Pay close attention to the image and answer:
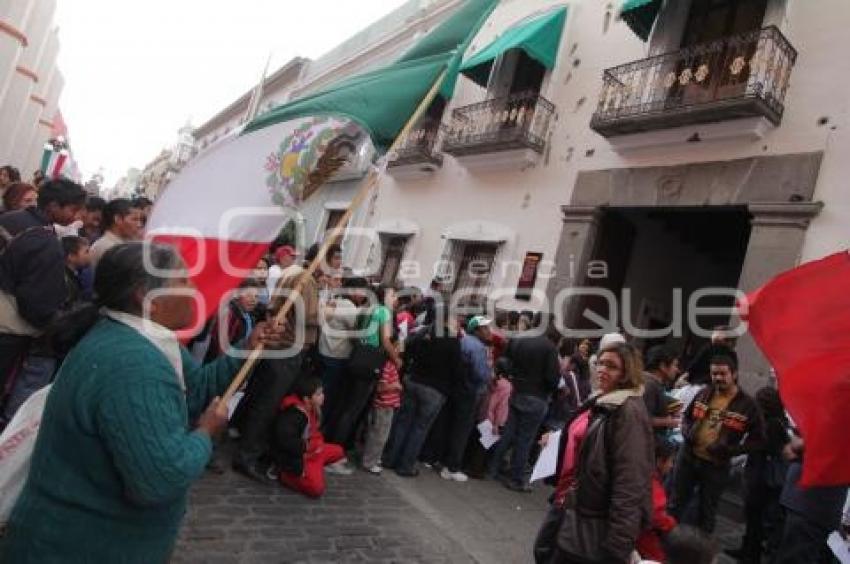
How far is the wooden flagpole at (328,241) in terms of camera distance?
2.44 metres

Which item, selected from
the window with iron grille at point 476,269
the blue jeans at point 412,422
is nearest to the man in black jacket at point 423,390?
the blue jeans at point 412,422

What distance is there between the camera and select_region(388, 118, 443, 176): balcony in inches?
525

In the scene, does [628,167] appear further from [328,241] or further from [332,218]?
[332,218]

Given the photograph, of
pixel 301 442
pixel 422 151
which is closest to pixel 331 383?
pixel 301 442

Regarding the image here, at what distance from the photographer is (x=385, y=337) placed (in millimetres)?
5566

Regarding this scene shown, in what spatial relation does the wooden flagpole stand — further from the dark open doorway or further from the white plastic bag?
the dark open doorway

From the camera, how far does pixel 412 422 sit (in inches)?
229

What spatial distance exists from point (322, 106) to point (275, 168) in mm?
500

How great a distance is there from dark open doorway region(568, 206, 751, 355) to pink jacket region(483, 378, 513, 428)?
3774mm

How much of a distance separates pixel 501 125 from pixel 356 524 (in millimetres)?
8801

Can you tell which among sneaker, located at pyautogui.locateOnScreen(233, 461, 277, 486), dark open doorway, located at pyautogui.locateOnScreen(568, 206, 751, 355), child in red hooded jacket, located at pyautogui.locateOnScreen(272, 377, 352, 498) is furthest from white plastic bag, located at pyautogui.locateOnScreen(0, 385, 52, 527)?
dark open doorway, located at pyautogui.locateOnScreen(568, 206, 751, 355)

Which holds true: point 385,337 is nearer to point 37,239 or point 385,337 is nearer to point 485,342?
point 485,342

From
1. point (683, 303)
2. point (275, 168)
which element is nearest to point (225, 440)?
point (275, 168)

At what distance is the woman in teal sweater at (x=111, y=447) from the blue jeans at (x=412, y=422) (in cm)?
396
